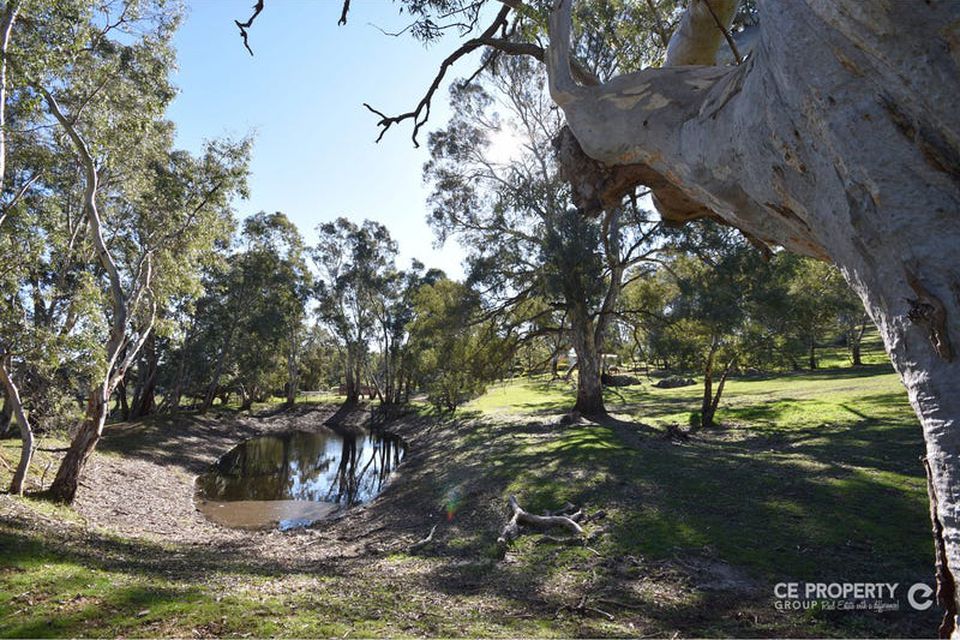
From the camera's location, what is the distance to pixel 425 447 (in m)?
20.0

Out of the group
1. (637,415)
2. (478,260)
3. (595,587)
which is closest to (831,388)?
(637,415)

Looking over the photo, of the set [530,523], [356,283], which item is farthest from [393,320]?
[530,523]

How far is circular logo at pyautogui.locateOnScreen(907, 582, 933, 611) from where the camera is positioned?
4176 millimetres

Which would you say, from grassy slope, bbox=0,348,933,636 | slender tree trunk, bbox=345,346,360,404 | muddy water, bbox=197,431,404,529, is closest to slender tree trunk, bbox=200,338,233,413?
muddy water, bbox=197,431,404,529

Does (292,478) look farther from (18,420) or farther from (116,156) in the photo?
(116,156)

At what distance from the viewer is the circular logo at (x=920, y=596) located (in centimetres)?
418

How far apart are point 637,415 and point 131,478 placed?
55.6ft

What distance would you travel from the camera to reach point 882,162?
1655mm

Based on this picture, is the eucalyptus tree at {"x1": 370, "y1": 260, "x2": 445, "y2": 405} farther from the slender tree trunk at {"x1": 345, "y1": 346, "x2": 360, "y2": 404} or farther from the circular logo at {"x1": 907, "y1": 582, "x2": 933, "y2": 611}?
the circular logo at {"x1": 907, "y1": 582, "x2": 933, "y2": 611}

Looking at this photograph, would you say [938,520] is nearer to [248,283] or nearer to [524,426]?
[524,426]

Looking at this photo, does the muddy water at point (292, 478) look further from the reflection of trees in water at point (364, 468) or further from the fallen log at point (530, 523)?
the fallen log at point (530, 523)

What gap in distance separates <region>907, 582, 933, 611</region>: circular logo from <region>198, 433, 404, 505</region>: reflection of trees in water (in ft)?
42.1

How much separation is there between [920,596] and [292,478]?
18009 mm

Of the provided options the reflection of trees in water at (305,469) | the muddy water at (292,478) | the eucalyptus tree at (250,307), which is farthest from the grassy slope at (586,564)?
the eucalyptus tree at (250,307)
